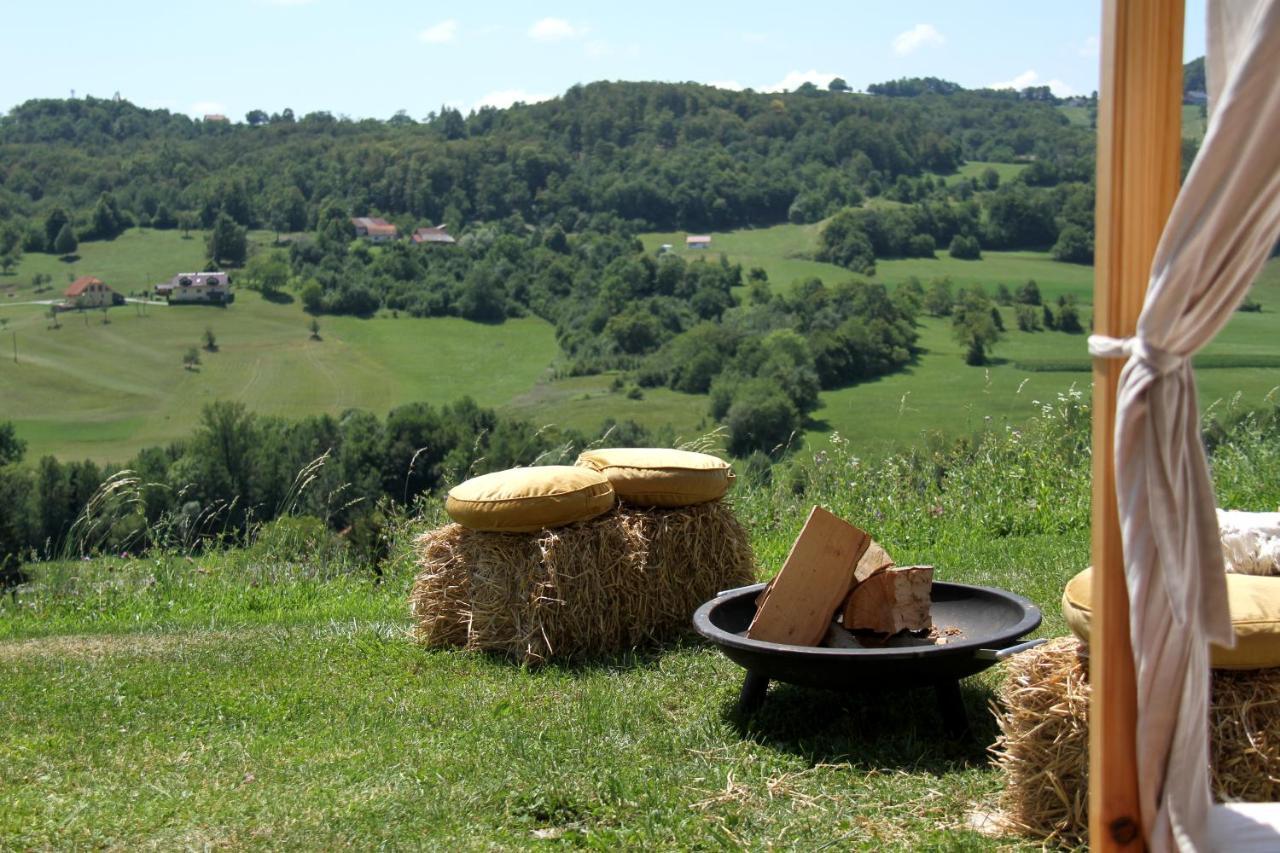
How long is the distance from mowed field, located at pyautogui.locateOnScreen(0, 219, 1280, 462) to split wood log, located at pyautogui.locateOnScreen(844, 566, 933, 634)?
2448 centimetres

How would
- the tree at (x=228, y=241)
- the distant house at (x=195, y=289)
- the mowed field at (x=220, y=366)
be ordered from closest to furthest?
the mowed field at (x=220, y=366), the distant house at (x=195, y=289), the tree at (x=228, y=241)

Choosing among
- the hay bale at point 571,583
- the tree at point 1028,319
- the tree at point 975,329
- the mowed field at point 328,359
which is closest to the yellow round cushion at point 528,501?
the hay bale at point 571,583

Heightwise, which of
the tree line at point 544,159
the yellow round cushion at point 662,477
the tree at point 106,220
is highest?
the tree line at point 544,159

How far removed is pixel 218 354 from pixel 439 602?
54.7 metres

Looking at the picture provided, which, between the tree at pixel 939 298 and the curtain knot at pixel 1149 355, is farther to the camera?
the tree at pixel 939 298

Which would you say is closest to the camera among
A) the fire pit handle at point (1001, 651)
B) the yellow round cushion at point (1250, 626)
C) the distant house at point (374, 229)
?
the yellow round cushion at point (1250, 626)

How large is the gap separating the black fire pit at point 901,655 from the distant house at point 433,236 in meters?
57.0

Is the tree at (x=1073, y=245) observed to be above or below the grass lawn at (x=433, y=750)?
above

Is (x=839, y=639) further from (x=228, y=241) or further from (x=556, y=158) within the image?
(x=228, y=241)

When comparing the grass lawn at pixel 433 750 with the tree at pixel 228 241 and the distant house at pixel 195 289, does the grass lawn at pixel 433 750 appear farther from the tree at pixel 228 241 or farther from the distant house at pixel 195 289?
the tree at pixel 228 241

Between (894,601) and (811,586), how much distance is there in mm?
295

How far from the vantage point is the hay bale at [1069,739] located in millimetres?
2764

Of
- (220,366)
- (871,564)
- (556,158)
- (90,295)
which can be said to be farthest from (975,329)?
(90,295)

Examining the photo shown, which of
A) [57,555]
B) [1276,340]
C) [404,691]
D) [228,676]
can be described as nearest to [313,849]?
[404,691]
